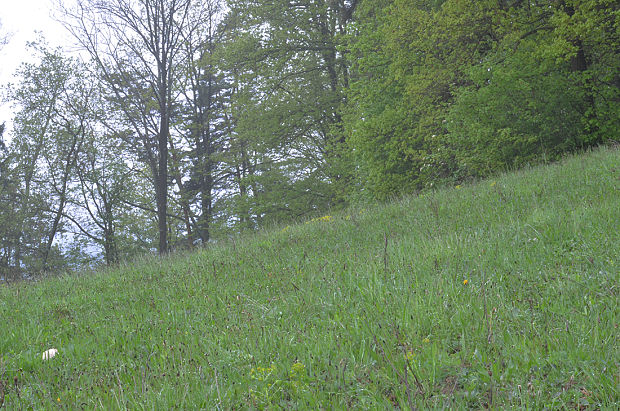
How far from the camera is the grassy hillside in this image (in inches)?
94.4

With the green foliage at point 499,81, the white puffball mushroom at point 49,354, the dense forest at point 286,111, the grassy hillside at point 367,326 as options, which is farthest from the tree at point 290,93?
the white puffball mushroom at point 49,354

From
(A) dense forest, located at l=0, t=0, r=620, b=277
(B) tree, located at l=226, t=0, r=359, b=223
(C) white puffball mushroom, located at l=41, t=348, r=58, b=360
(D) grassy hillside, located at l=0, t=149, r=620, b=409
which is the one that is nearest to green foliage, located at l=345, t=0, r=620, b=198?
(A) dense forest, located at l=0, t=0, r=620, b=277

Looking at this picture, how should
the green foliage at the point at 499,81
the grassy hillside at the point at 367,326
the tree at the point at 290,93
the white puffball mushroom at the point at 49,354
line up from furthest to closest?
the tree at the point at 290,93 < the green foliage at the point at 499,81 < the white puffball mushroom at the point at 49,354 < the grassy hillside at the point at 367,326

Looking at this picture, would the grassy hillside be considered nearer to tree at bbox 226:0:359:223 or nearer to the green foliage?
the green foliage

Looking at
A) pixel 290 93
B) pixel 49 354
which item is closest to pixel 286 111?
pixel 290 93

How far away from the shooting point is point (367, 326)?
10.2 ft

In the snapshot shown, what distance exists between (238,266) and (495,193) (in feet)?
15.3

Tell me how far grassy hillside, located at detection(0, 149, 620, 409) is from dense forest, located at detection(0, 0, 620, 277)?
23.2ft

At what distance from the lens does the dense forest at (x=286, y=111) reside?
12.4 metres

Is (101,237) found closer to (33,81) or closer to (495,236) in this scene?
(33,81)

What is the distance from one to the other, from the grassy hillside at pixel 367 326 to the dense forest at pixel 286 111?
7071 millimetres

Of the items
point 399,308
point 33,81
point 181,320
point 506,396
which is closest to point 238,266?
point 181,320

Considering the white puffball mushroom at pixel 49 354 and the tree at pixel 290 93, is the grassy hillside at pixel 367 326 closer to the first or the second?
the white puffball mushroom at pixel 49 354

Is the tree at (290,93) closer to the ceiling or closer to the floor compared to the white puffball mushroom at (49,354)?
closer to the ceiling
